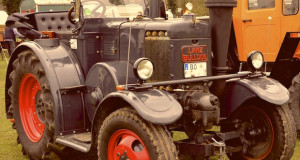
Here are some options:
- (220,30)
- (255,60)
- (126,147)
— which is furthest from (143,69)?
(255,60)

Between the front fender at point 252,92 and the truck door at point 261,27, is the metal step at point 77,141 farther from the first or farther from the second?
the truck door at point 261,27

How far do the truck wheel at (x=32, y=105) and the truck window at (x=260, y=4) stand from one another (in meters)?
4.04

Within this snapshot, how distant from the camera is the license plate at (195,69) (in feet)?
15.2

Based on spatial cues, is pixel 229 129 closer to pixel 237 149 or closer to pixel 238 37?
pixel 237 149

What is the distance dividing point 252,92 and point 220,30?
0.70 m

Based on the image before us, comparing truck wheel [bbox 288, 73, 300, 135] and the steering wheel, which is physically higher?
the steering wheel

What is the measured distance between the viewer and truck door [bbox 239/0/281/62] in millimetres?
7699

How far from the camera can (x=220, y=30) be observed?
4.73m

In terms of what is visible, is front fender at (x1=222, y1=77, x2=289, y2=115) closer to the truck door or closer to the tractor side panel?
the tractor side panel

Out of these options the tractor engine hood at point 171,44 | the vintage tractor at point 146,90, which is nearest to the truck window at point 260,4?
the vintage tractor at point 146,90

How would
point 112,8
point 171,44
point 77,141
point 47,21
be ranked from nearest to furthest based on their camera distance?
point 171,44 < point 77,141 < point 112,8 < point 47,21

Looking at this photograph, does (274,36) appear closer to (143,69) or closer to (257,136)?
(257,136)

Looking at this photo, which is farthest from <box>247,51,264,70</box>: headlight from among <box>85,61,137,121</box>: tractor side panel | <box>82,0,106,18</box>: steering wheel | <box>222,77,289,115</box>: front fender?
<box>82,0,106,18</box>: steering wheel

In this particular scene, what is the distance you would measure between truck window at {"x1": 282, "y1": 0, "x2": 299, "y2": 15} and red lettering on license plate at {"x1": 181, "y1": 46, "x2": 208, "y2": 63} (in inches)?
125
